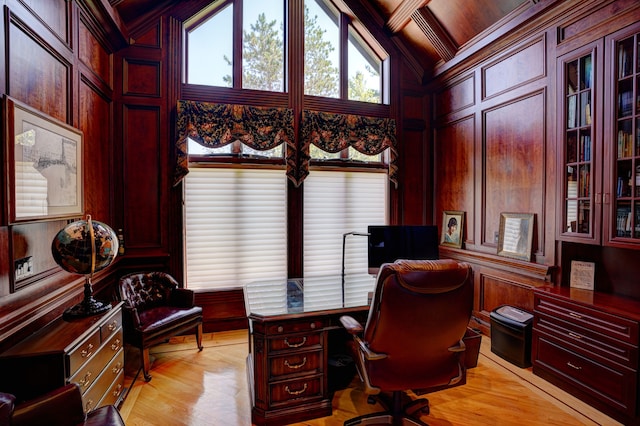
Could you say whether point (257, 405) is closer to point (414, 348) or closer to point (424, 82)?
point (414, 348)

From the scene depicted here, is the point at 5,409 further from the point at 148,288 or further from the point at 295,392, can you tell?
the point at 148,288

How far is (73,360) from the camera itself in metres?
1.64

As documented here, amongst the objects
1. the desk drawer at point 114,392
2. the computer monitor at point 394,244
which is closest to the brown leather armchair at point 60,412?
the desk drawer at point 114,392

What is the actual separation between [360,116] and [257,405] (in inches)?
135

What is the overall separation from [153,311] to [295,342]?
63.3 inches

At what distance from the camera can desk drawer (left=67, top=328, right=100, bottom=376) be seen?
5.33 feet

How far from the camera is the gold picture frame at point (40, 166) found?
167 cm

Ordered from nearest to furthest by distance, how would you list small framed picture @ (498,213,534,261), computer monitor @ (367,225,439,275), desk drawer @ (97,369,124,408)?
desk drawer @ (97,369,124,408) < computer monitor @ (367,225,439,275) < small framed picture @ (498,213,534,261)

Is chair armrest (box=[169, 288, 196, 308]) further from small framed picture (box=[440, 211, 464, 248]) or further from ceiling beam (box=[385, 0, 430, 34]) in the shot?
ceiling beam (box=[385, 0, 430, 34])

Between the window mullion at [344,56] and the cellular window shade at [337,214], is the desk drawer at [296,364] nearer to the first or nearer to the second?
the cellular window shade at [337,214]

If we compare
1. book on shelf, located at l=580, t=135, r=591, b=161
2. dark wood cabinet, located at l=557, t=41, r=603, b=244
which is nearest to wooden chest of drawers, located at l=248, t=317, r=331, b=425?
dark wood cabinet, located at l=557, t=41, r=603, b=244

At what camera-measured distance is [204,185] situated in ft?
12.3

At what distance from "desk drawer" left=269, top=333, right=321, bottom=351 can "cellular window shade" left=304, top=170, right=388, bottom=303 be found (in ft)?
6.41

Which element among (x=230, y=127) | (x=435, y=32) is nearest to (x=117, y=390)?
(x=230, y=127)
